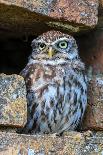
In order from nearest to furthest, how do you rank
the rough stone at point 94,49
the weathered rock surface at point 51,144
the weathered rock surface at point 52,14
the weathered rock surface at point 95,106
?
1. the weathered rock surface at point 51,144
2. the weathered rock surface at point 52,14
3. the weathered rock surface at point 95,106
4. the rough stone at point 94,49

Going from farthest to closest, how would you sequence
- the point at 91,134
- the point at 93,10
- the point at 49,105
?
the point at 49,105 < the point at 93,10 < the point at 91,134

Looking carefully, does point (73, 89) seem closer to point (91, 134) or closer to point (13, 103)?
point (91, 134)

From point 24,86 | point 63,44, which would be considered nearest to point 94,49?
point 63,44

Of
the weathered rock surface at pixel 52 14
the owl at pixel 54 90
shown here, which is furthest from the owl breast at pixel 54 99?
the weathered rock surface at pixel 52 14

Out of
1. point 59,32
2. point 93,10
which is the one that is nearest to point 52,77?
point 59,32

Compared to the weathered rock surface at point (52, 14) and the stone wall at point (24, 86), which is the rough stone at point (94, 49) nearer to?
the stone wall at point (24, 86)

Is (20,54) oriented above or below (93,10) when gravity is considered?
below
